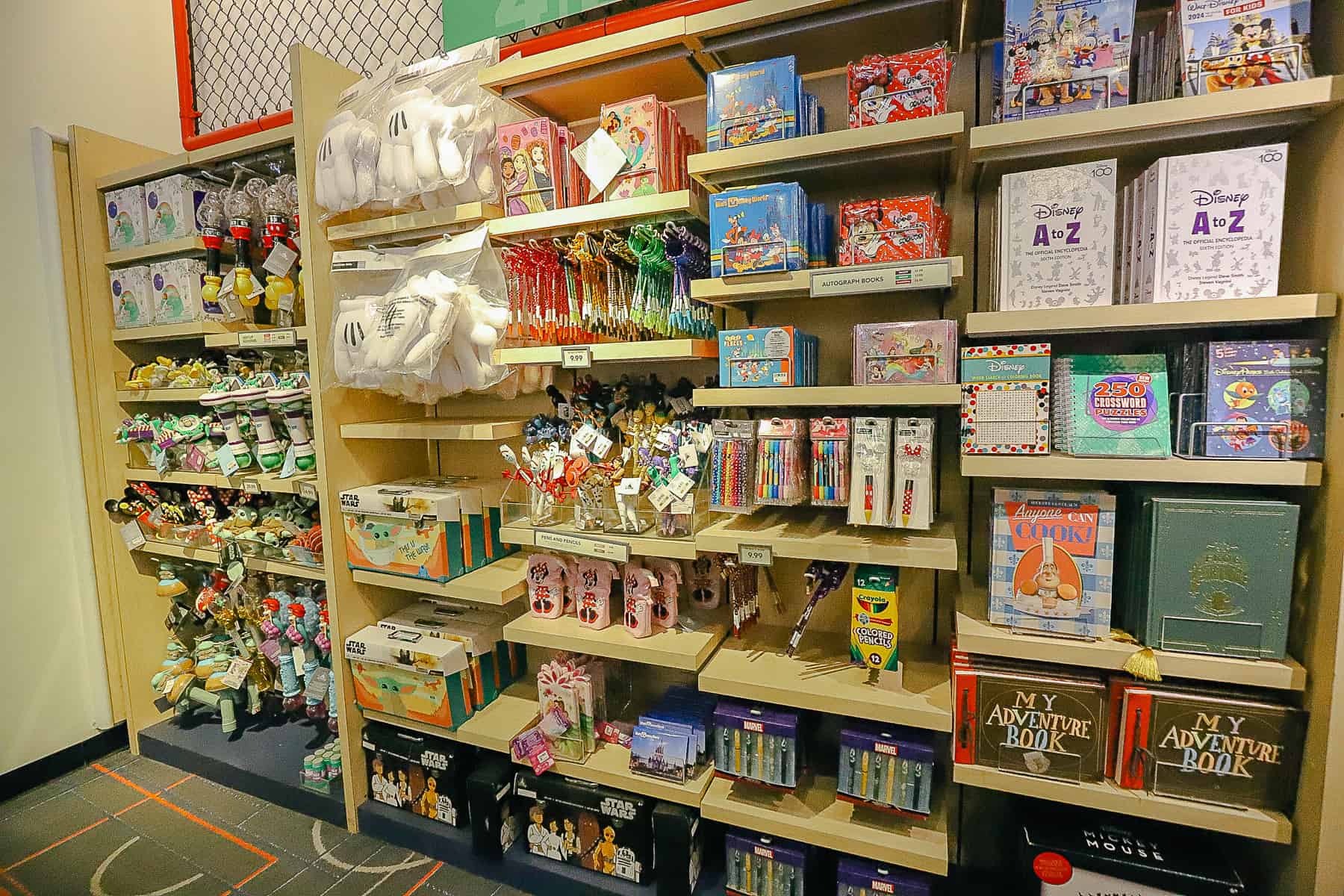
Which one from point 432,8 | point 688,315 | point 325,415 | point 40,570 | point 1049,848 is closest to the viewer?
point 1049,848

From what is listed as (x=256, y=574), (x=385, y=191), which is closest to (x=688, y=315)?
(x=385, y=191)

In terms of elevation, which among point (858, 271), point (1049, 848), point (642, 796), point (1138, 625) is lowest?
point (642, 796)

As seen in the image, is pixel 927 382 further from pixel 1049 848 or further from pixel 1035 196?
pixel 1049 848

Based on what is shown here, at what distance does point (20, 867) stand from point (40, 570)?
0.99m

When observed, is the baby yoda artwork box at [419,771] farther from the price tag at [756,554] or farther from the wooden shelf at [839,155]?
the wooden shelf at [839,155]

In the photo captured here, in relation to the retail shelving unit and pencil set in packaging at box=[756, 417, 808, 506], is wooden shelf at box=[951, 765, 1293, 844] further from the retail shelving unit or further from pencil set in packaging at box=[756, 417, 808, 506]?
the retail shelving unit

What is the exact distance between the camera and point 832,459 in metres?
1.39

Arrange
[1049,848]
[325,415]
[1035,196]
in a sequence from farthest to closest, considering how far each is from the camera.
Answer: [325,415]
[1049,848]
[1035,196]

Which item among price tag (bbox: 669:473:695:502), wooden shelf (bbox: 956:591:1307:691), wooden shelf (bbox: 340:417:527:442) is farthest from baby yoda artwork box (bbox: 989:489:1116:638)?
wooden shelf (bbox: 340:417:527:442)

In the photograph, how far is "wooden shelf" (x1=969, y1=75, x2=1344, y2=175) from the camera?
105 cm

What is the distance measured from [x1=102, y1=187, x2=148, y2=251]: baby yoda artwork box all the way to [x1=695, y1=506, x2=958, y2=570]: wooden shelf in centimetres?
240

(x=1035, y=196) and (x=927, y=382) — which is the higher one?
(x=1035, y=196)

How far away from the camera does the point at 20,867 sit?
193 centimetres

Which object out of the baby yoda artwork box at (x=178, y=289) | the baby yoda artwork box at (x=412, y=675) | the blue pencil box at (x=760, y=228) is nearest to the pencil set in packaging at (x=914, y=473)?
the blue pencil box at (x=760, y=228)
